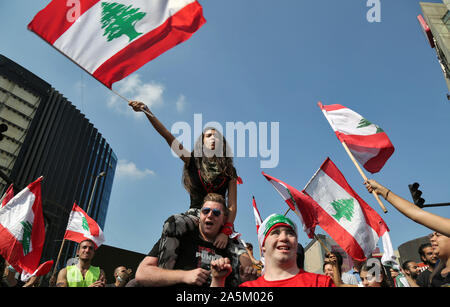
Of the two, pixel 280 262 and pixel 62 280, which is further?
pixel 62 280

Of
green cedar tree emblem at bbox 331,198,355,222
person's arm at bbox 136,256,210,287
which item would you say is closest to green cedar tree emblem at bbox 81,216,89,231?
green cedar tree emblem at bbox 331,198,355,222

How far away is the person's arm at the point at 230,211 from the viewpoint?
2.46m

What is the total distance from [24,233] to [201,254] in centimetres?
539

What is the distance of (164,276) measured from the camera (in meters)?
2.08

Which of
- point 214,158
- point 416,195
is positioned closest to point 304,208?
point 214,158

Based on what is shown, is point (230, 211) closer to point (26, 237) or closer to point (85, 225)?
point (26, 237)

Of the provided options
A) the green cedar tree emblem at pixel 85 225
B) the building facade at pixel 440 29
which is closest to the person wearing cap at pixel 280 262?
the green cedar tree emblem at pixel 85 225

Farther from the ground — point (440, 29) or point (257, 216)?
point (440, 29)

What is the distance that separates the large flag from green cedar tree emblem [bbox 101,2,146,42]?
14.0ft

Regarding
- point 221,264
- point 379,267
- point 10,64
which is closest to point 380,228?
point 379,267

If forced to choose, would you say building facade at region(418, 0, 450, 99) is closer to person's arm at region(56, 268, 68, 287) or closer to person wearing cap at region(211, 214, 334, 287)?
person wearing cap at region(211, 214, 334, 287)

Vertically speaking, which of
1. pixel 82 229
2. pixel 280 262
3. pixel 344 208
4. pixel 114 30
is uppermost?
pixel 114 30

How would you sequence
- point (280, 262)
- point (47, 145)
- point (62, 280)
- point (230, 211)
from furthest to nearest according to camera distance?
1. point (47, 145)
2. point (62, 280)
3. point (230, 211)
4. point (280, 262)

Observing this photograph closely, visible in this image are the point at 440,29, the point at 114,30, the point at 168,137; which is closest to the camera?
the point at 168,137
